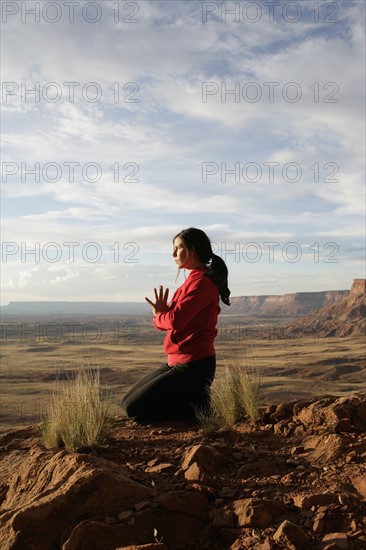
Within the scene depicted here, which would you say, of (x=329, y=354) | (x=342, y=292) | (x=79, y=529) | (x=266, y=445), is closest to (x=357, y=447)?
(x=266, y=445)

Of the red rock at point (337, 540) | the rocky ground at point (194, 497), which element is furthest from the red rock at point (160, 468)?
the red rock at point (337, 540)

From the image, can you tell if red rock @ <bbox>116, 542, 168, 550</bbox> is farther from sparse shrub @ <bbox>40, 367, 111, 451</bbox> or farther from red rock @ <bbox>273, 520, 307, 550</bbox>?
sparse shrub @ <bbox>40, 367, 111, 451</bbox>

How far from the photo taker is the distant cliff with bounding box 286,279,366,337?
58.0 m

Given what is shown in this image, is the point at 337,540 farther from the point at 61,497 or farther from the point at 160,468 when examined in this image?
the point at 61,497

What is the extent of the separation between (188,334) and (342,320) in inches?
2495

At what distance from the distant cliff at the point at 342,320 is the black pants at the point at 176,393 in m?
54.7

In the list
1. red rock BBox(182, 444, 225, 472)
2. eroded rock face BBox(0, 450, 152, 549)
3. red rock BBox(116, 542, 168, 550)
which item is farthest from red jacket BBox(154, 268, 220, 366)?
red rock BBox(116, 542, 168, 550)

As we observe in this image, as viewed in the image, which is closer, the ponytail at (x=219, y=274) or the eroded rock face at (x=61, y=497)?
the eroded rock face at (x=61, y=497)

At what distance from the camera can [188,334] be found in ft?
15.0

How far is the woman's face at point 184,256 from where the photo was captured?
4668 millimetres

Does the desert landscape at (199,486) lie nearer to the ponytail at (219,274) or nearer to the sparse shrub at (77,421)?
the sparse shrub at (77,421)

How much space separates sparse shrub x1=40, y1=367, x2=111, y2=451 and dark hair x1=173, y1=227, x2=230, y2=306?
4.81 feet

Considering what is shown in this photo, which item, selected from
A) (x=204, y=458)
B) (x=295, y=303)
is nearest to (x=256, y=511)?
(x=204, y=458)

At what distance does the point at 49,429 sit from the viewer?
3865 mm
